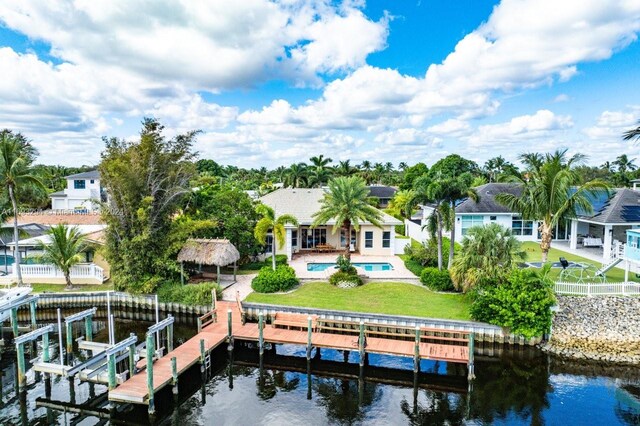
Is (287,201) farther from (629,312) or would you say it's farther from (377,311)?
(629,312)

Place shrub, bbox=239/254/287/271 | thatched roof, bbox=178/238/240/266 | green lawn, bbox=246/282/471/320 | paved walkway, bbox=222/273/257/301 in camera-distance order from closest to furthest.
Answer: green lawn, bbox=246/282/471/320 → paved walkway, bbox=222/273/257/301 → thatched roof, bbox=178/238/240/266 → shrub, bbox=239/254/287/271

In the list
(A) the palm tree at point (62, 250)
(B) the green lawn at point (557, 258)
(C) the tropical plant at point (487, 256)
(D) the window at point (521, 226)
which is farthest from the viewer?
(D) the window at point (521, 226)

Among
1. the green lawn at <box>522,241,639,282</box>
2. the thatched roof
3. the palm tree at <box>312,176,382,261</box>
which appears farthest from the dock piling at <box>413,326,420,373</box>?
the thatched roof

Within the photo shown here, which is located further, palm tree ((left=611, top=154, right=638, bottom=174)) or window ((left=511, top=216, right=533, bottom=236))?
palm tree ((left=611, top=154, right=638, bottom=174))

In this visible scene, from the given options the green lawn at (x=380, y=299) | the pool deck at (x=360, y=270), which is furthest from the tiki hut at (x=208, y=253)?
the pool deck at (x=360, y=270)

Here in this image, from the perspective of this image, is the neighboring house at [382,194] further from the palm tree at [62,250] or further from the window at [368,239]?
the palm tree at [62,250]

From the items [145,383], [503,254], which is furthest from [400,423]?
[503,254]

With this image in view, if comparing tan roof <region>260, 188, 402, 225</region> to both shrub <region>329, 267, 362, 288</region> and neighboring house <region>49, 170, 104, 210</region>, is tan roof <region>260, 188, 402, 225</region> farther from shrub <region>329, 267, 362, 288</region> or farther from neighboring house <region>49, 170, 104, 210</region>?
neighboring house <region>49, 170, 104, 210</region>
